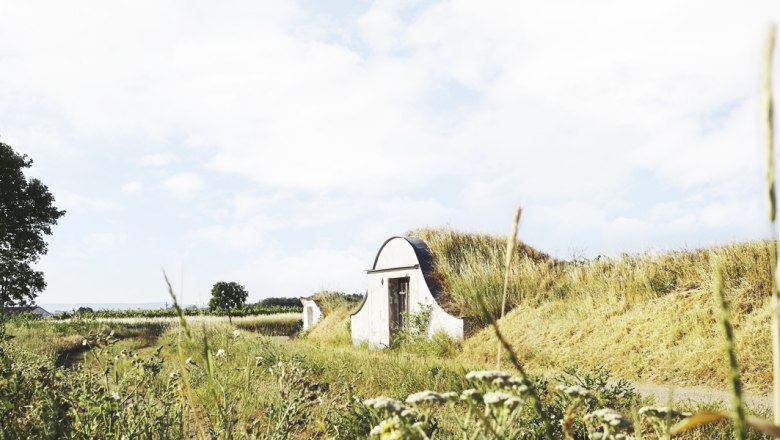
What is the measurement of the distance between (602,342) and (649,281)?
190cm

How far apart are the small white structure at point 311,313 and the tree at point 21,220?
12.7m

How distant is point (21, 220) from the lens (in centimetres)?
2530

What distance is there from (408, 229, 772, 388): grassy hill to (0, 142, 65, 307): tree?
20967mm

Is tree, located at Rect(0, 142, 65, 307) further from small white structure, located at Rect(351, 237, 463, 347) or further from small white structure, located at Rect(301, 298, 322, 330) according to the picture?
small white structure, located at Rect(351, 237, 463, 347)

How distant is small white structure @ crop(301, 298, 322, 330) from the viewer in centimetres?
2448

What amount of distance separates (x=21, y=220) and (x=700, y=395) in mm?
27481

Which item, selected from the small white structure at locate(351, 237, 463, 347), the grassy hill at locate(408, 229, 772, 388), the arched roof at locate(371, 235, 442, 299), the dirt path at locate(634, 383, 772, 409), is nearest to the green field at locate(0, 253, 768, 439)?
the grassy hill at locate(408, 229, 772, 388)

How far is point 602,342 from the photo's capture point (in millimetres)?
10094

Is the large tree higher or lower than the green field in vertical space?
higher

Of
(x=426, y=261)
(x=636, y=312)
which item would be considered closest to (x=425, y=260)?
(x=426, y=261)

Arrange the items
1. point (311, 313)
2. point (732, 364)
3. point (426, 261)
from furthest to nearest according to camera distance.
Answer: point (311, 313) < point (426, 261) < point (732, 364)

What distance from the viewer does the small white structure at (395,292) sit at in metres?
15.1

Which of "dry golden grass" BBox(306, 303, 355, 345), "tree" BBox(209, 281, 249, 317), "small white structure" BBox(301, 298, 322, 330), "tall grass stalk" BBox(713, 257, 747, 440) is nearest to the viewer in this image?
"tall grass stalk" BBox(713, 257, 747, 440)

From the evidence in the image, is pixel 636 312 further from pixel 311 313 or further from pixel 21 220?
pixel 21 220
